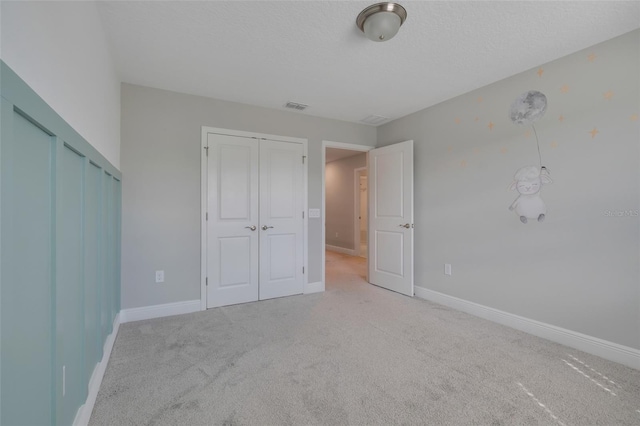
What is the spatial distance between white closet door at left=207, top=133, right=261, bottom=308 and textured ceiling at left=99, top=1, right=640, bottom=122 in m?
0.67

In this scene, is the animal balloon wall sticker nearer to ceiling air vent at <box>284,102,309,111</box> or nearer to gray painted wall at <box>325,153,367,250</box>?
ceiling air vent at <box>284,102,309,111</box>

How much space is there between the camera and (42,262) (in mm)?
963

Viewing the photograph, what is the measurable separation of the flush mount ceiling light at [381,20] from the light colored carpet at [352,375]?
2.33 metres

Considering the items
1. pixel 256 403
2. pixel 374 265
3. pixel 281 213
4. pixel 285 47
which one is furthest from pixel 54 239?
pixel 374 265

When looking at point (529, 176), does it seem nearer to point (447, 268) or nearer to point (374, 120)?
point (447, 268)

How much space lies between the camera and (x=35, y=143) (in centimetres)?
90

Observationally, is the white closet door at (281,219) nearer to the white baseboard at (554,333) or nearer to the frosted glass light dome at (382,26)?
the white baseboard at (554,333)

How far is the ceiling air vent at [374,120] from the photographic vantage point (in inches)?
159

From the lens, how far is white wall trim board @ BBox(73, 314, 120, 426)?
1393 millimetres

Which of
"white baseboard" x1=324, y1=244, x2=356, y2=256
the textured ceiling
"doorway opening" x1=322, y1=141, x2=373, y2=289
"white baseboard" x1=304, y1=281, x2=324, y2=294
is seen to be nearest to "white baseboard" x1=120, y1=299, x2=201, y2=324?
"white baseboard" x1=304, y1=281, x2=324, y2=294

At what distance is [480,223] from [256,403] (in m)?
2.68

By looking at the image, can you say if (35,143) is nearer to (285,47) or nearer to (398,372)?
(285,47)

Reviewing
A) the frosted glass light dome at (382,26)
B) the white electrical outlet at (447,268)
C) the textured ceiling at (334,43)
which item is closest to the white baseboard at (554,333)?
the white electrical outlet at (447,268)

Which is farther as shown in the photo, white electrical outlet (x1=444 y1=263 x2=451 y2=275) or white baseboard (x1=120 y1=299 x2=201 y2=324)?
white electrical outlet (x1=444 y1=263 x2=451 y2=275)
